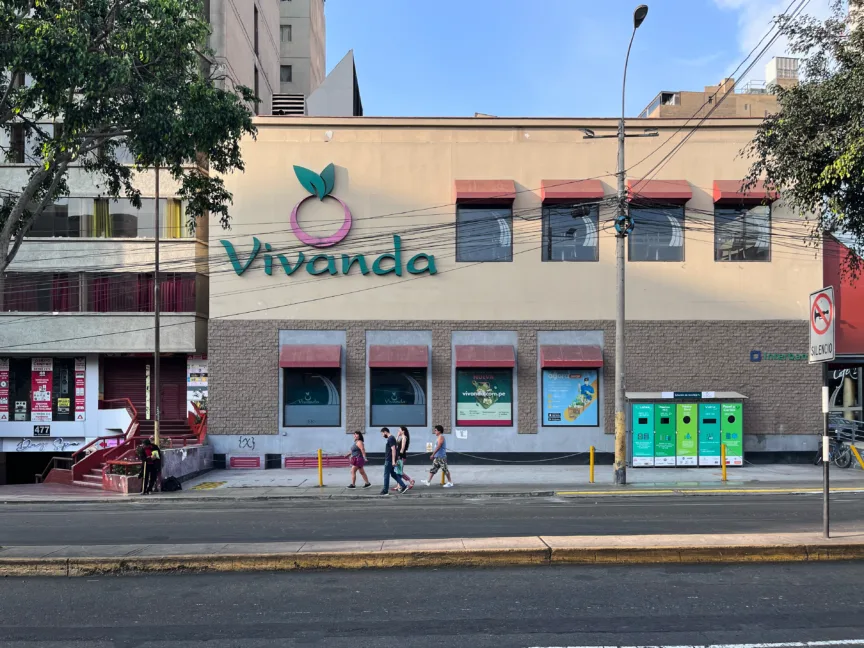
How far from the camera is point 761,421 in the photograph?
24016 mm

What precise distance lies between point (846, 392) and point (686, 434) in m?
9.27

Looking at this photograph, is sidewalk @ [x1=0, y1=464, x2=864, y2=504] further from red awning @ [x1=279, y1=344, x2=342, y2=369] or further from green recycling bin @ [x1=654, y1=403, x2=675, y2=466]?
red awning @ [x1=279, y1=344, x2=342, y2=369]

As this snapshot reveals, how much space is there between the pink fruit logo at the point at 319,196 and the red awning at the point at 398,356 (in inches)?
153

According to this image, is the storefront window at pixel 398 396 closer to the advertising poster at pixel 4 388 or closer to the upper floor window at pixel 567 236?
the upper floor window at pixel 567 236

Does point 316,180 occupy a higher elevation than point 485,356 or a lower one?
higher

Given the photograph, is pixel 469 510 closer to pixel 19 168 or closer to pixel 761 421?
pixel 761 421

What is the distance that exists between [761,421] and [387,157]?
15.2 metres

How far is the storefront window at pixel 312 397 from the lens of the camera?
24312mm

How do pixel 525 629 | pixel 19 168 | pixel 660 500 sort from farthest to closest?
pixel 19 168
pixel 660 500
pixel 525 629

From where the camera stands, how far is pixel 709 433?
22750mm

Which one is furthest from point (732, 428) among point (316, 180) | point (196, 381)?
point (196, 381)

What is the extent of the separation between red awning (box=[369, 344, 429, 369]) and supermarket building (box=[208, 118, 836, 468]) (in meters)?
0.08

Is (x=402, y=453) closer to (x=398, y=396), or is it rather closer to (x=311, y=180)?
(x=398, y=396)

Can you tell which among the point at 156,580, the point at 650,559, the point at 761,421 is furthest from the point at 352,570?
the point at 761,421
